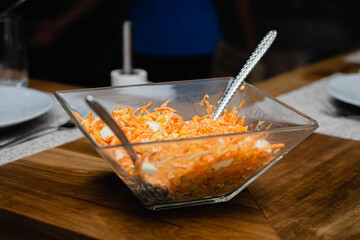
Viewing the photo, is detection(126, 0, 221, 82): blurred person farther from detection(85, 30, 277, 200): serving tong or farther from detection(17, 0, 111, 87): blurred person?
detection(85, 30, 277, 200): serving tong

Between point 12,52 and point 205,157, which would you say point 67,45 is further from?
point 205,157

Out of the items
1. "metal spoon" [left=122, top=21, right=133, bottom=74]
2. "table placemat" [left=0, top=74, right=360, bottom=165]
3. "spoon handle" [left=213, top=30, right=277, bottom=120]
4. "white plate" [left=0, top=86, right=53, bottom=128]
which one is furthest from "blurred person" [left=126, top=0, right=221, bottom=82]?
"spoon handle" [left=213, top=30, right=277, bottom=120]

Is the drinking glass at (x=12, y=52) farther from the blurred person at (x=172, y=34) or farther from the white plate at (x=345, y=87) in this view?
the blurred person at (x=172, y=34)

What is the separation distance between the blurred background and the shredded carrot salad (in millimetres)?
1132

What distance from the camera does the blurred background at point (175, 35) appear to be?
2.39 m

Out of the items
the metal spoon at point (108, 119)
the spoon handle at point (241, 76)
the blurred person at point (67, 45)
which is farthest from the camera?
the blurred person at point (67, 45)

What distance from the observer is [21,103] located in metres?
0.99

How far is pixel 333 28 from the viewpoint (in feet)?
18.2

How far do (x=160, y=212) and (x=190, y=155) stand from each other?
105 mm

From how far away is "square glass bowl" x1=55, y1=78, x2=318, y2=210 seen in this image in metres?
0.50

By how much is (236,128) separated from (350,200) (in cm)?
20

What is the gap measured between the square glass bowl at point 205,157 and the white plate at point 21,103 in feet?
1.03

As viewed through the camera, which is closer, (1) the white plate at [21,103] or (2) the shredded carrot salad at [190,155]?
(2) the shredded carrot salad at [190,155]

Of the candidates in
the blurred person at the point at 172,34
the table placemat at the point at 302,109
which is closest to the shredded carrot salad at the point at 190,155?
the table placemat at the point at 302,109
